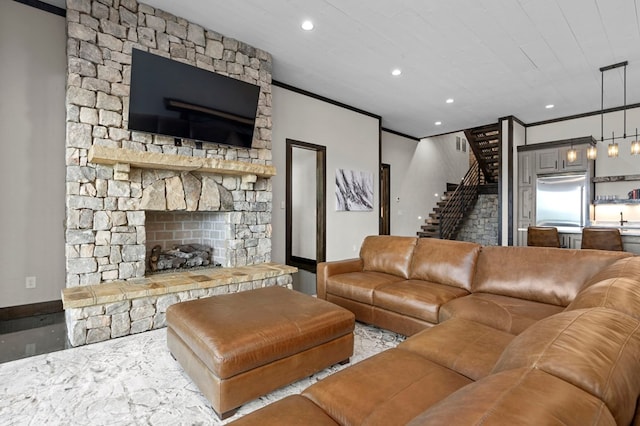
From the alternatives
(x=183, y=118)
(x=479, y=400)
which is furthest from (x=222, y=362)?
(x=183, y=118)

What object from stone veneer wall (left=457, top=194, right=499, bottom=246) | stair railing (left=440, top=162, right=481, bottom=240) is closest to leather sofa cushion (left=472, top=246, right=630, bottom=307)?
stair railing (left=440, top=162, right=481, bottom=240)

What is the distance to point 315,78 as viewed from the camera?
15.8 ft

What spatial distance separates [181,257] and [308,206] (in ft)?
9.84

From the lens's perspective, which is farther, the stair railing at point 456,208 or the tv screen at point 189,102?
the stair railing at point 456,208

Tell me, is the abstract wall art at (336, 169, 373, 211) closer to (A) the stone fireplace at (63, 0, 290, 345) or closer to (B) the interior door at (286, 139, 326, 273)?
(B) the interior door at (286, 139, 326, 273)

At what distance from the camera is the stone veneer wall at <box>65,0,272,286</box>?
2867mm

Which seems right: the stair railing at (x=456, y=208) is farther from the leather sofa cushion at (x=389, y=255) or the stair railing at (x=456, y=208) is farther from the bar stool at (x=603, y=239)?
the leather sofa cushion at (x=389, y=255)

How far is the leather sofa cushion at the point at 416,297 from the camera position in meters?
2.39

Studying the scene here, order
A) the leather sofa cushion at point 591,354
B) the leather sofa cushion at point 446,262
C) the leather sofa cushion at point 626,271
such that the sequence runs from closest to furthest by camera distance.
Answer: the leather sofa cushion at point 591,354, the leather sofa cushion at point 626,271, the leather sofa cushion at point 446,262

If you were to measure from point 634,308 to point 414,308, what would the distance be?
153cm

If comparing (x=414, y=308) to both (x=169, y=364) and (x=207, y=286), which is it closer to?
(x=169, y=364)

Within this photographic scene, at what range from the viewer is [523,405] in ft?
1.84

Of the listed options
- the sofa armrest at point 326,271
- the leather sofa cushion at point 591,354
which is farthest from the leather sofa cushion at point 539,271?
the leather sofa cushion at point 591,354

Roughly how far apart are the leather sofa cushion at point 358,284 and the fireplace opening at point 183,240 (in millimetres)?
1667
